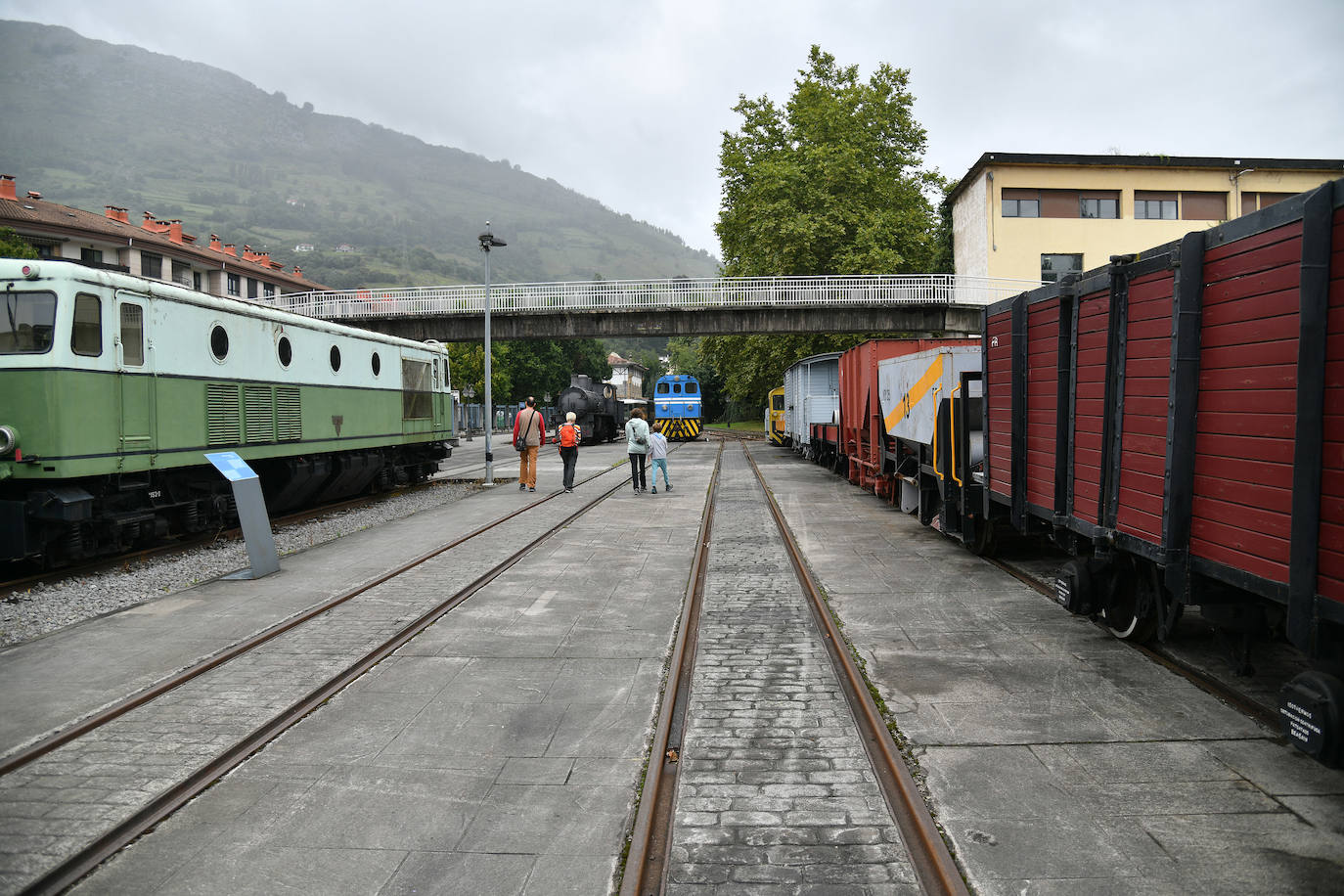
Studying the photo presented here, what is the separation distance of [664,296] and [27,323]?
25677 mm

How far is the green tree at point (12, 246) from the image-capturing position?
114ft

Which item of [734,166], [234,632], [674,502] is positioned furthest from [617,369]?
[234,632]

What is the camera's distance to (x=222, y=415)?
1145cm

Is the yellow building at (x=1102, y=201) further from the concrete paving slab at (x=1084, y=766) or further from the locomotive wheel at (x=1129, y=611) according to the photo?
the concrete paving slab at (x=1084, y=766)

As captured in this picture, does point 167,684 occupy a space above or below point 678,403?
below

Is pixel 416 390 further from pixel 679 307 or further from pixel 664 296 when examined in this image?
pixel 664 296

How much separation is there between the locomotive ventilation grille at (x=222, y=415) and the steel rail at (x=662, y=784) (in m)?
7.61

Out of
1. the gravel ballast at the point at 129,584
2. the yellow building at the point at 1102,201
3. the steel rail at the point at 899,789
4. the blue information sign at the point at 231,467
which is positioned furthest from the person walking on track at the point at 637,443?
the yellow building at the point at 1102,201

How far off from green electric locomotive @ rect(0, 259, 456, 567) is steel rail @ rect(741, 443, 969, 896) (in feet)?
26.4

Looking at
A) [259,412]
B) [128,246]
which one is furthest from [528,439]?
[128,246]

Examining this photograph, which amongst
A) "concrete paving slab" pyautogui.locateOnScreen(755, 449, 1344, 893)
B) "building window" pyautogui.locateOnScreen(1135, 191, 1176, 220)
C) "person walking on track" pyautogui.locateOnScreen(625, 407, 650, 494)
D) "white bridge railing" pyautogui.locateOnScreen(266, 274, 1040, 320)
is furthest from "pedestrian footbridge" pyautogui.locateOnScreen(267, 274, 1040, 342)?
"concrete paving slab" pyautogui.locateOnScreen(755, 449, 1344, 893)

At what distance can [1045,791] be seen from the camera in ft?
12.8

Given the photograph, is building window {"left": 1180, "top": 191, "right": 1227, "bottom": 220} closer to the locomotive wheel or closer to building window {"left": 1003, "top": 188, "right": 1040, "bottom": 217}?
building window {"left": 1003, "top": 188, "right": 1040, "bottom": 217}

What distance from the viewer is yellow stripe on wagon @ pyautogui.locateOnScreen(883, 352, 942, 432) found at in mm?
11250
